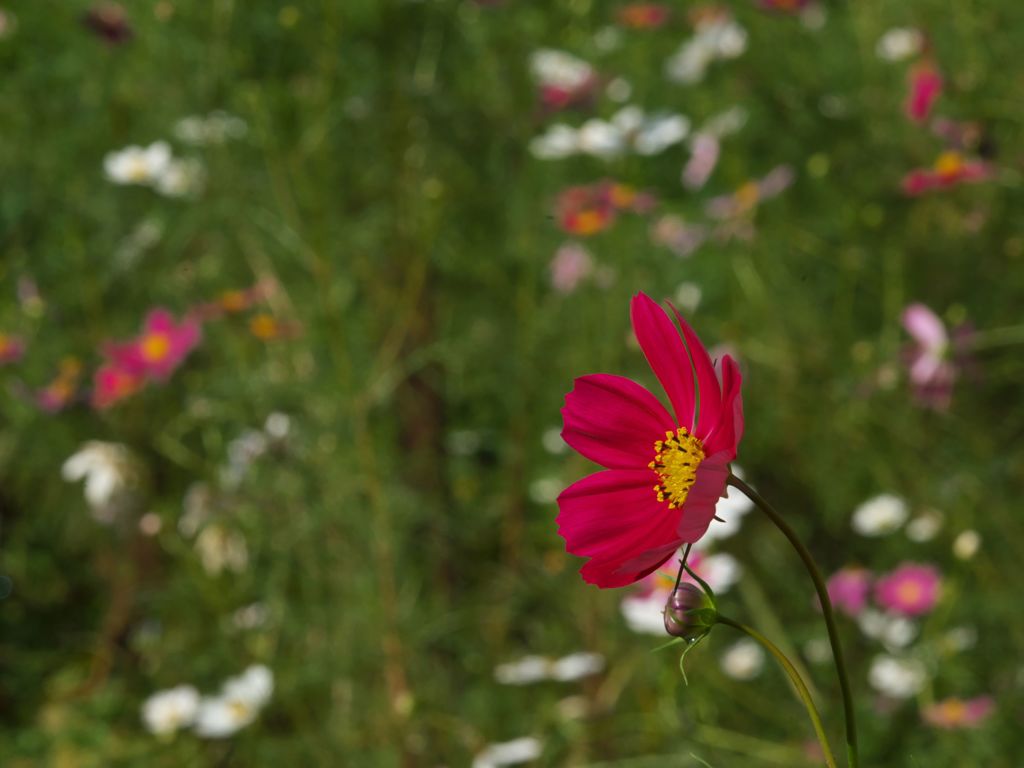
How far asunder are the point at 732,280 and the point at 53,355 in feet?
3.14

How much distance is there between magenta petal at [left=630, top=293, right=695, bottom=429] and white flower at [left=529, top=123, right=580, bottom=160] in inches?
42.5

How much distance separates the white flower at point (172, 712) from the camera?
1.33m

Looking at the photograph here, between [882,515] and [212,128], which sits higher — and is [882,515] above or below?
below

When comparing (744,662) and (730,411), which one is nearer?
(730,411)

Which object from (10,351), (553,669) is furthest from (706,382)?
(10,351)

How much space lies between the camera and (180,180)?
1.50 meters

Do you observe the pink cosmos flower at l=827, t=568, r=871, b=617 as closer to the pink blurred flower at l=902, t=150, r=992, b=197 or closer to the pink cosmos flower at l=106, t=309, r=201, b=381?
the pink blurred flower at l=902, t=150, r=992, b=197

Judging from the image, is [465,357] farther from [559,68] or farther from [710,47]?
[710,47]

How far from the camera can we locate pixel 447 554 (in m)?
1.51

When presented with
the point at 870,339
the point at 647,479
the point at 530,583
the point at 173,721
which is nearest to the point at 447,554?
the point at 530,583

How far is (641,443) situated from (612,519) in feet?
0.11

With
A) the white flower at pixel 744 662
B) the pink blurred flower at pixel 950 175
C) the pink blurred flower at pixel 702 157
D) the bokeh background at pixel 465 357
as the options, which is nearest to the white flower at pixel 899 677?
the bokeh background at pixel 465 357

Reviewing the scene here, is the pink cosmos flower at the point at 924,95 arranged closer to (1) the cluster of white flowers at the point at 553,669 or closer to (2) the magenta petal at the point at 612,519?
(1) the cluster of white flowers at the point at 553,669

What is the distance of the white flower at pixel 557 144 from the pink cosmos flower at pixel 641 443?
1067 millimetres
